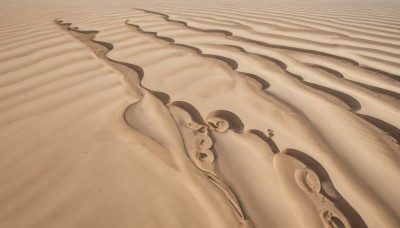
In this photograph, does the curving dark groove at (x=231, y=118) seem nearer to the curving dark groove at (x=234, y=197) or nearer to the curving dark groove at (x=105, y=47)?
the curving dark groove at (x=234, y=197)

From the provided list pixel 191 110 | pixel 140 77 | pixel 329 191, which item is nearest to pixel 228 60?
pixel 140 77

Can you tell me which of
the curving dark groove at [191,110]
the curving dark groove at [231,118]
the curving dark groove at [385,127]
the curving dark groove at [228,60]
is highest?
the curving dark groove at [385,127]

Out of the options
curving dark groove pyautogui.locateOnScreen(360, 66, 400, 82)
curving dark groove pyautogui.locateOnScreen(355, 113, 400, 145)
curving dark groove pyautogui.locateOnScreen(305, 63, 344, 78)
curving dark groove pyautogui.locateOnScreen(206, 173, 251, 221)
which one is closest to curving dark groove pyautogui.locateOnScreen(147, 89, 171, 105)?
curving dark groove pyautogui.locateOnScreen(206, 173, 251, 221)

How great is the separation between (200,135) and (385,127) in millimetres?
873

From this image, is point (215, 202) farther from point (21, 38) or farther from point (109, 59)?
point (21, 38)

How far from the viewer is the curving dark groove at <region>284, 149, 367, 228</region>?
2.85 ft

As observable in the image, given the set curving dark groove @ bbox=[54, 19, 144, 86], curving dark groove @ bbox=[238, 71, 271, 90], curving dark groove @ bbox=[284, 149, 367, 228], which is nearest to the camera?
curving dark groove @ bbox=[284, 149, 367, 228]

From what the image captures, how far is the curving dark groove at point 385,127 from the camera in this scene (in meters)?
1.24

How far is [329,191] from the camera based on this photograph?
959 millimetres

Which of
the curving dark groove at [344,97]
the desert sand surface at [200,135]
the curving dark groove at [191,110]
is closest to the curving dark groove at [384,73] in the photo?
the desert sand surface at [200,135]

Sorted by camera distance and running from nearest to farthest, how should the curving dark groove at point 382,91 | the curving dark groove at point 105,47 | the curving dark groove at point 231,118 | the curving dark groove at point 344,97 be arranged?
the curving dark groove at point 231,118 → the curving dark groove at point 344,97 → the curving dark groove at point 382,91 → the curving dark groove at point 105,47

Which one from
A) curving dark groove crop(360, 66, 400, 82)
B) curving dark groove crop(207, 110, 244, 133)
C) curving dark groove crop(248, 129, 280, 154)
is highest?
curving dark groove crop(360, 66, 400, 82)

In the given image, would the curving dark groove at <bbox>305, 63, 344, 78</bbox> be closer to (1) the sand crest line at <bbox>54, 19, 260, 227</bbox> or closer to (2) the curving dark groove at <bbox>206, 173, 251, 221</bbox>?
(1) the sand crest line at <bbox>54, 19, 260, 227</bbox>

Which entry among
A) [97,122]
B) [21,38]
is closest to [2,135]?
[97,122]
